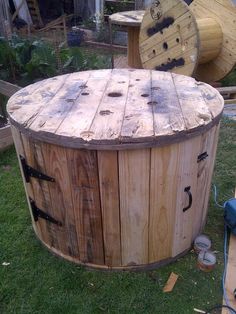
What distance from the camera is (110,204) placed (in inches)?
74.7

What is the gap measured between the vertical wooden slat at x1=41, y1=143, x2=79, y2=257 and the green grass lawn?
20 cm

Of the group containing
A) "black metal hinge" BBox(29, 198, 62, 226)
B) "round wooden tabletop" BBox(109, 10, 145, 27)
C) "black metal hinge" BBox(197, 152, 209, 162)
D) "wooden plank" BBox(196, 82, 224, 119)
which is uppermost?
"wooden plank" BBox(196, 82, 224, 119)

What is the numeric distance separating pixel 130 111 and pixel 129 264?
1044 mm

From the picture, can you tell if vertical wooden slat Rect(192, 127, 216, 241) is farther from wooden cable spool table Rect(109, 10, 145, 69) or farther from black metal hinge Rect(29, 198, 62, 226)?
wooden cable spool table Rect(109, 10, 145, 69)

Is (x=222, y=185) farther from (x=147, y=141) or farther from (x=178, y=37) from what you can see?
(x=178, y=37)

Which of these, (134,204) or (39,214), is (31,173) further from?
(134,204)

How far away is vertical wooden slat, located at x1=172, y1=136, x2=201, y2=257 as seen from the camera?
1.83 metres

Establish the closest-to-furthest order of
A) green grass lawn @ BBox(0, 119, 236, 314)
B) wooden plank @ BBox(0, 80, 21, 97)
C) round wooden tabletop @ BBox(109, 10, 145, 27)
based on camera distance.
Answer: green grass lawn @ BBox(0, 119, 236, 314), wooden plank @ BBox(0, 80, 21, 97), round wooden tabletop @ BBox(109, 10, 145, 27)

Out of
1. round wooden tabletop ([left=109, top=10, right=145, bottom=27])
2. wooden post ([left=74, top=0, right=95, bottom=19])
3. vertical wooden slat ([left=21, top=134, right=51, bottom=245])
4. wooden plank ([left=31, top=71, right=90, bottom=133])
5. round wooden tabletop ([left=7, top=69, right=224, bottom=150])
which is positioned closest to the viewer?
round wooden tabletop ([left=7, top=69, right=224, bottom=150])

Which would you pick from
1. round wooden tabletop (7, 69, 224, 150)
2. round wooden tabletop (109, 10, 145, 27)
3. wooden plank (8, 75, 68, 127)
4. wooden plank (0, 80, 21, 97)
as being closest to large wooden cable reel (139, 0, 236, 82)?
round wooden tabletop (109, 10, 145, 27)

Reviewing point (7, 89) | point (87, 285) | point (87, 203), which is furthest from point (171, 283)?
point (7, 89)

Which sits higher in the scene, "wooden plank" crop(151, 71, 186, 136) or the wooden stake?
"wooden plank" crop(151, 71, 186, 136)

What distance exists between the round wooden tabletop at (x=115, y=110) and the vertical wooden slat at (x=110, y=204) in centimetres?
11

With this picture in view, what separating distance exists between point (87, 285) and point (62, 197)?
2.19ft
